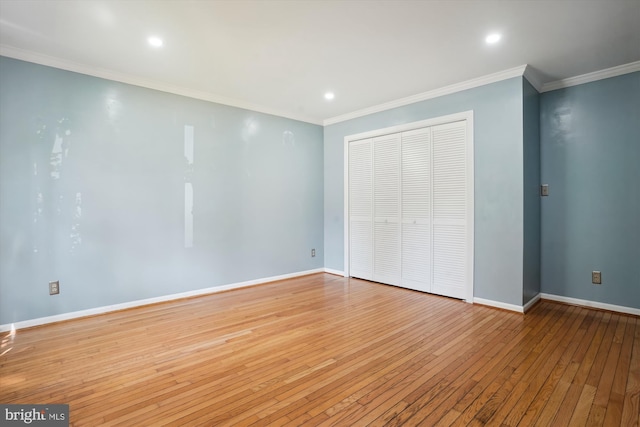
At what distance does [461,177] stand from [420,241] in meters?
0.99

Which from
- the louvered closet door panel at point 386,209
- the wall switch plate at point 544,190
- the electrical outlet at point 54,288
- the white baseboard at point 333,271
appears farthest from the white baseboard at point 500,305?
the electrical outlet at point 54,288

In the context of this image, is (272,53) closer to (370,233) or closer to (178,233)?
→ (178,233)

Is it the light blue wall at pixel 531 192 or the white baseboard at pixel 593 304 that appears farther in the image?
the light blue wall at pixel 531 192

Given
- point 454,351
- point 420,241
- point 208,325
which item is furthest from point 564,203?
point 208,325

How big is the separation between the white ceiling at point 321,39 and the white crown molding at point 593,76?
0.10 m

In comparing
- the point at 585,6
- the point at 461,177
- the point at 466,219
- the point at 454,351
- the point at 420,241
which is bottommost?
the point at 454,351

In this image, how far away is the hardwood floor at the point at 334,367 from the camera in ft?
5.77

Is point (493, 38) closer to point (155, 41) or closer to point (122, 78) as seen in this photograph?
point (155, 41)

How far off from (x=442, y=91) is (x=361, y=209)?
2.02 metres

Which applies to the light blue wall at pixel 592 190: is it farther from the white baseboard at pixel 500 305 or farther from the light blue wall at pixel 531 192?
the white baseboard at pixel 500 305

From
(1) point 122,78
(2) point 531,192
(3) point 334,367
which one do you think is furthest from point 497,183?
(1) point 122,78

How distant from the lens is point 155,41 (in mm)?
2783

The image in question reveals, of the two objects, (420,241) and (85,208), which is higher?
(85,208)

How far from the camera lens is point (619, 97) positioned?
3.36m
